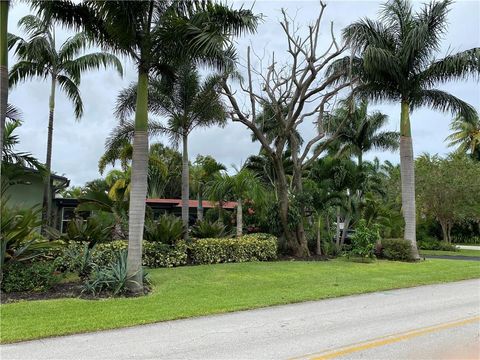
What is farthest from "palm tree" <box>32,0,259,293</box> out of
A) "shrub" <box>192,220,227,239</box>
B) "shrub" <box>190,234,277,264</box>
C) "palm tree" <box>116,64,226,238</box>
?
"shrub" <box>192,220,227,239</box>

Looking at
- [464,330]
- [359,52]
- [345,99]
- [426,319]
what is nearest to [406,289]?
[426,319]

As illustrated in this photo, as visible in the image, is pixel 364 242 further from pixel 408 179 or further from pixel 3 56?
pixel 3 56

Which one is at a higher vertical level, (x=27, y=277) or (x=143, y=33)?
(x=143, y=33)

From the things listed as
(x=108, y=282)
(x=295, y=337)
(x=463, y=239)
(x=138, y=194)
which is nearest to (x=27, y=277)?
(x=108, y=282)

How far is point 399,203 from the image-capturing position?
28781mm

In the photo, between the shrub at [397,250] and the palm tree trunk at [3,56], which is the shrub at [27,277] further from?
the shrub at [397,250]

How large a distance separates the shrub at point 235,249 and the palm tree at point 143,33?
5.48 meters

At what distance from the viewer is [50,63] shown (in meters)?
18.5

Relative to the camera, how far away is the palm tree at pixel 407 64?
57.6 ft

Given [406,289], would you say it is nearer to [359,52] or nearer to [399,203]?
[359,52]

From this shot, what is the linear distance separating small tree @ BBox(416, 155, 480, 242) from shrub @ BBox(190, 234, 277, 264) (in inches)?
526

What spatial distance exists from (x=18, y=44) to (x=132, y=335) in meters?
14.5

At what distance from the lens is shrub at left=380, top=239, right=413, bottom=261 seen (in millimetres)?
18422

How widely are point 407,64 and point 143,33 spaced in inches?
478
